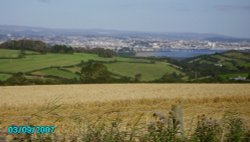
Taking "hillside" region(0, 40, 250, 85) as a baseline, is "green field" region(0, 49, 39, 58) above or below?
above

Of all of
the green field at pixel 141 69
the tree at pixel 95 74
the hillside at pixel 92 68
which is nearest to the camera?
the tree at pixel 95 74

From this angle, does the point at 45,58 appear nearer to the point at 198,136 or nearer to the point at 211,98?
the point at 211,98

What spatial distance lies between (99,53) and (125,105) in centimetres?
4971

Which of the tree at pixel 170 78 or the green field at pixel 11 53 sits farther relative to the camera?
the green field at pixel 11 53

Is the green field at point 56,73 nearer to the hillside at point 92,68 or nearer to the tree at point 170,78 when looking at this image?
the hillside at point 92,68

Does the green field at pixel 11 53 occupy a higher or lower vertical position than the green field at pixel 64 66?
higher

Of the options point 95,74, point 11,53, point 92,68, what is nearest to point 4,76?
point 92,68

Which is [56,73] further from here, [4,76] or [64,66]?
[4,76]

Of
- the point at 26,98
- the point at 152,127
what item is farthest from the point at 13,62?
the point at 152,127

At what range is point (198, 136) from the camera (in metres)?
5.86

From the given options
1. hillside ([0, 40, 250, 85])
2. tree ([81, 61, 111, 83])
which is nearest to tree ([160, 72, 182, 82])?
hillside ([0, 40, 250, 85])
